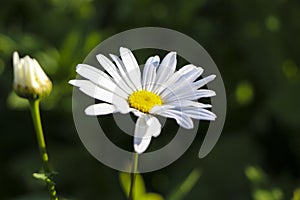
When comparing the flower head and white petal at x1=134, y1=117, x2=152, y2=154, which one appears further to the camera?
the flower head

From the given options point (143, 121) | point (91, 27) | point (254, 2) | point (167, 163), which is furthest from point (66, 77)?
point (143, 121)

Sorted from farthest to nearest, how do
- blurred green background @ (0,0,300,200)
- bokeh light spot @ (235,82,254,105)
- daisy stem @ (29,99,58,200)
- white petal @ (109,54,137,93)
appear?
1. bokeh light spot @ (235,82,254,105)
2. blurred green background @ (0,0,300,200)
3. white petal @ (109,54,137,93)
4. daisy stem @ (29,99,58,200)

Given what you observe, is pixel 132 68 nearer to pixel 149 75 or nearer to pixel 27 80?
pixel 149 75

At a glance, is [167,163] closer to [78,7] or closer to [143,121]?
[78,7]

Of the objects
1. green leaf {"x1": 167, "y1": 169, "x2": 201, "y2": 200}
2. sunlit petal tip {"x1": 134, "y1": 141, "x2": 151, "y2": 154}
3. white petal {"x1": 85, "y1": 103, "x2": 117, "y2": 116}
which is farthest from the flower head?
green leaf {"x1": 167, "y1": 169, "x2": 201, "y2": 200}

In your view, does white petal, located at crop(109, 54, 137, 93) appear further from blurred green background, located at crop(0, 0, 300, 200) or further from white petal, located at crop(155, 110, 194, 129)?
blurred green background, located at crop(0, 0, 300, 200)

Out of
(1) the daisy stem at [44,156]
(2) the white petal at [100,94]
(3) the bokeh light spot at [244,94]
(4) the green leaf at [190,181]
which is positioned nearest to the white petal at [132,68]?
(2) the white petal at [100,94]

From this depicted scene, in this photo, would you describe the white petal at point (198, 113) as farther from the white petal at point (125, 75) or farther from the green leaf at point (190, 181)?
the green leaf at point (190, 181)
